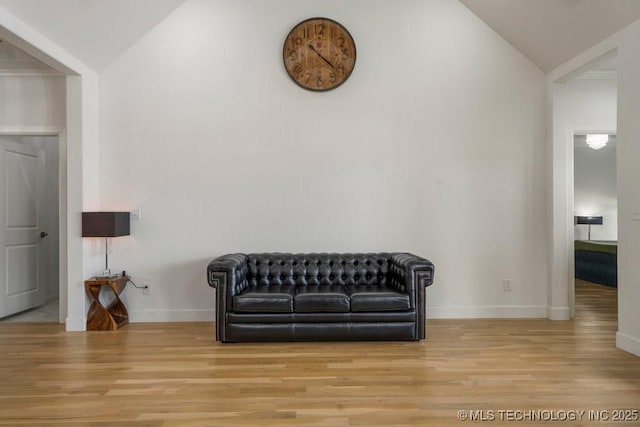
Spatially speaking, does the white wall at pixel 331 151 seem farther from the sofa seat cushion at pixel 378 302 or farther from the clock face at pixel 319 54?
the sofa seat cushion at pixel 378 302

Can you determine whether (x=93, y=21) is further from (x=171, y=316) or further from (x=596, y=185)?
(x=596, y=185)

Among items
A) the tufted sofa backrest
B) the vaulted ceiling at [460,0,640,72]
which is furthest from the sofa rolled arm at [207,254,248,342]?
the vaulted ceiling at [460,0,640,72]

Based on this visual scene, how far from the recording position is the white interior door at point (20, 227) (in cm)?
484

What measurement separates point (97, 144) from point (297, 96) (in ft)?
7.87

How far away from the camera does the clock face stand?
4.68m

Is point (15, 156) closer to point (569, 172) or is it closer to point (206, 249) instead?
point (206, 249)

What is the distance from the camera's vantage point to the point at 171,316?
4645mm

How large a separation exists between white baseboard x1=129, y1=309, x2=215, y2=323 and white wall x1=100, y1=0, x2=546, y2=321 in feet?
0.08

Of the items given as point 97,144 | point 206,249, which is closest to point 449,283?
point 206,249

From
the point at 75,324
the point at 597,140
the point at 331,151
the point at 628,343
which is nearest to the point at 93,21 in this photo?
the point at 331,151

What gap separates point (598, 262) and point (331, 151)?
575cm

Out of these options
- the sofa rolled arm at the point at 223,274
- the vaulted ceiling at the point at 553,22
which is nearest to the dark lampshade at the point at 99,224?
the sofa rolled arm at the point at 223,274

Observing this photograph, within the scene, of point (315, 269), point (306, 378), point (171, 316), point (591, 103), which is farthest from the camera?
Result: point (591, 103)

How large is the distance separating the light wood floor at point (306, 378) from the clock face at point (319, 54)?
299 centimetres
